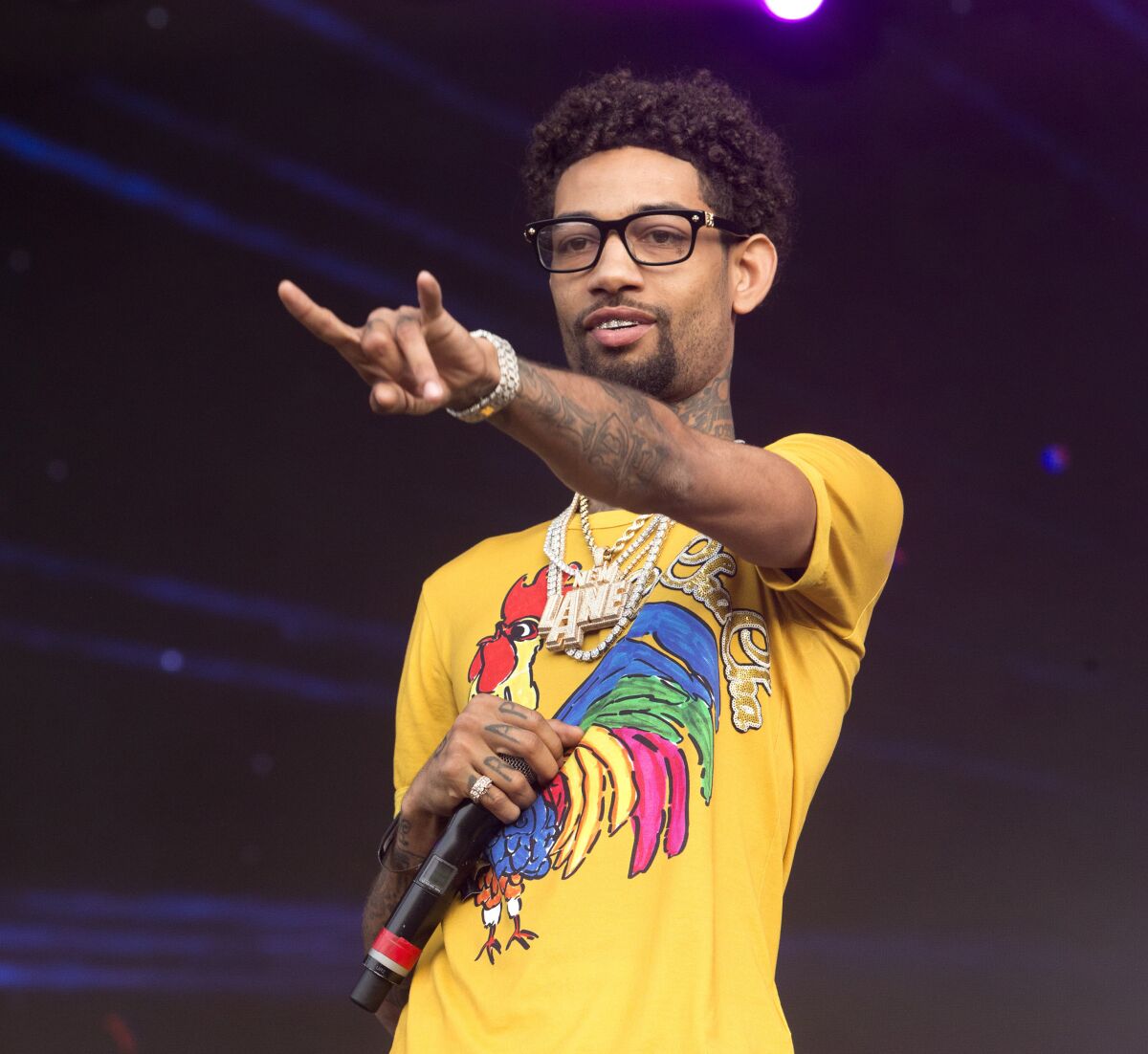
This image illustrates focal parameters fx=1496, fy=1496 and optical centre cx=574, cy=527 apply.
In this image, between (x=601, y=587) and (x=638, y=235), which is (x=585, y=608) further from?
(x=638, y=235)

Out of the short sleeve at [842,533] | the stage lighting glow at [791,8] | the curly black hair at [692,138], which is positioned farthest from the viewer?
the stage lighting glow at [791,8]

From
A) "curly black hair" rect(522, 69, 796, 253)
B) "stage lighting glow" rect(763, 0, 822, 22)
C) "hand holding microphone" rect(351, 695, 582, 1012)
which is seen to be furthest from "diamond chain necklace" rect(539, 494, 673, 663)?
"stage lighting glow" rect(763, 0, 822, 22)

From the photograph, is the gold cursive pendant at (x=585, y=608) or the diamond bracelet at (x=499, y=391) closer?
the diamond bracelet at (x=499, y=391)

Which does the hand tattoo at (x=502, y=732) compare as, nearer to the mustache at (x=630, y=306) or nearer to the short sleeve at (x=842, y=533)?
the short sleeve at (x=842, y=533)

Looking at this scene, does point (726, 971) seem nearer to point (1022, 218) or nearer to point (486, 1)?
point (1022, 218)

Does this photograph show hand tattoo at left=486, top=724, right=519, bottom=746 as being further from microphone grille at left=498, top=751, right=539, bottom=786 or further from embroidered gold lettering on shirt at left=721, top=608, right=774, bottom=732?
embroidered gold lettering on shirt at left=721, top=608, right=774, bottom=732

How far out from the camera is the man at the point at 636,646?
1.15 metres

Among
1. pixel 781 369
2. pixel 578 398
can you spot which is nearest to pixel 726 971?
pixel 578 398

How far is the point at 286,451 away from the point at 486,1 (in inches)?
41.1

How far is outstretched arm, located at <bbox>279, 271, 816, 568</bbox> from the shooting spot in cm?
91

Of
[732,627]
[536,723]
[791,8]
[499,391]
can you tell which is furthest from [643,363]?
[791,8]

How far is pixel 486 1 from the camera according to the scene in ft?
10.4

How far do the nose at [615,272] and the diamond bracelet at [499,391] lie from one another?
473 millimetres

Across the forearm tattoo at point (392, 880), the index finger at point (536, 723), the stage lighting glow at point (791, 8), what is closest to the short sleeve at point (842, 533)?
the index finger at point (536, 723)
